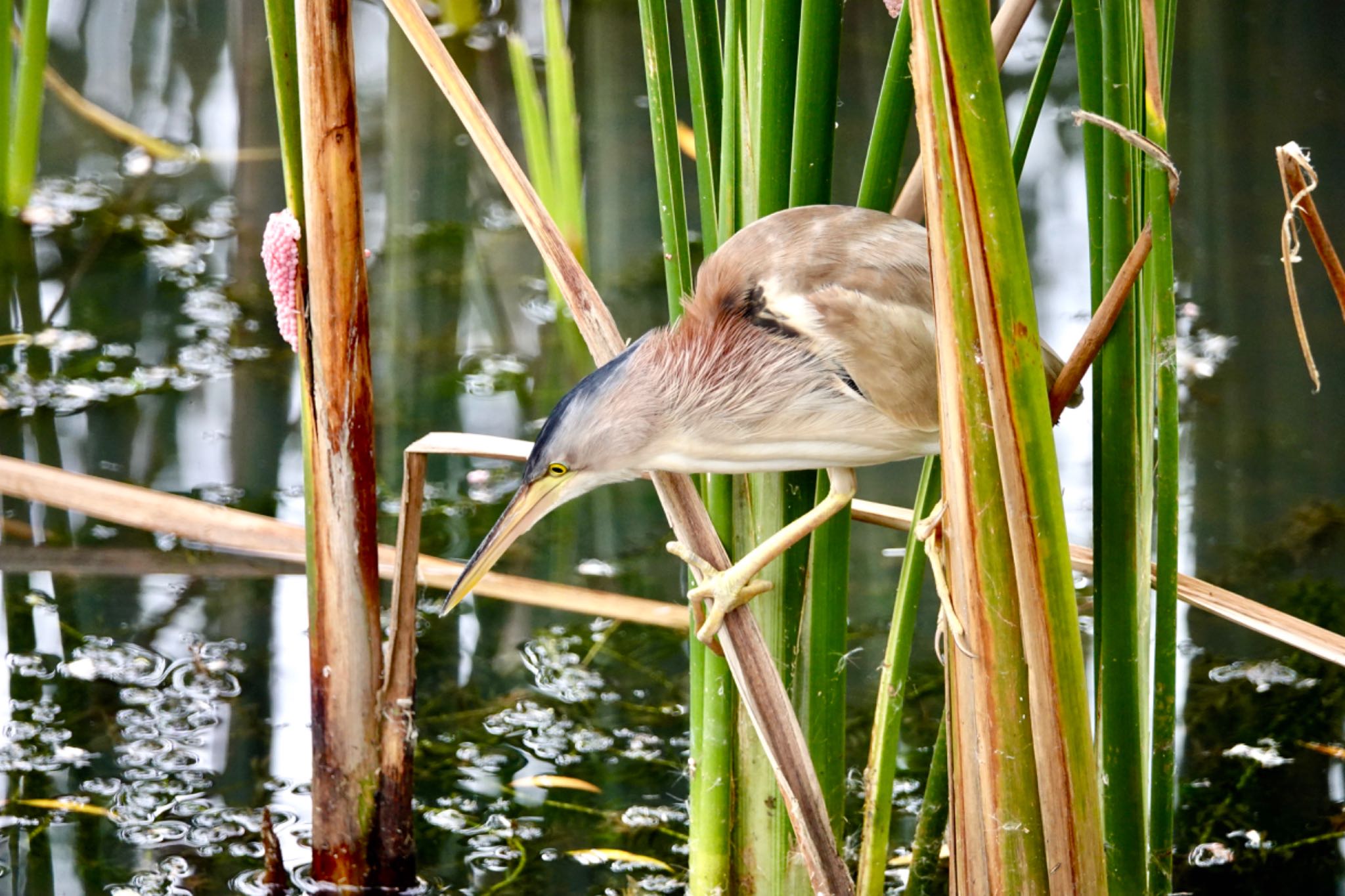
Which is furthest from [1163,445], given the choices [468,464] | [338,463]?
[468,464]

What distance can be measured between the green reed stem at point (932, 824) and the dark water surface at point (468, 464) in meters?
0.33

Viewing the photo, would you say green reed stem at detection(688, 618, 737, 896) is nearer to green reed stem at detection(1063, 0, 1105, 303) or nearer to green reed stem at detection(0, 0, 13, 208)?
green reed stem at detection(1063, 0, 1105, 303)

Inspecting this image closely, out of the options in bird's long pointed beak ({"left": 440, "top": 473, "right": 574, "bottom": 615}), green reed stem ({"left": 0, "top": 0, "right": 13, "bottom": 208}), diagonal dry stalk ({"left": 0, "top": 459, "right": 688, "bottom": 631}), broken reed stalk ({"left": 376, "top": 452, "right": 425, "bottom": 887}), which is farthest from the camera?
green reed stem ({"left": 0, "top": 0, "right": 13, "bottom": 208})

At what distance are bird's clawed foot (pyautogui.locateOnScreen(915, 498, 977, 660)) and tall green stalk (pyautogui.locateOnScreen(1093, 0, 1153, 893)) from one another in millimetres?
112

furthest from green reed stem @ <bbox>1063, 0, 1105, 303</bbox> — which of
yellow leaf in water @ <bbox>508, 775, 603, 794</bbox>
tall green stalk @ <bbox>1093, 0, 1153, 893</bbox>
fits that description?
yellow leaf in water @ <bbox>508, 775, 603, 794</bbox>

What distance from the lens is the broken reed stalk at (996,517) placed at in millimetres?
756

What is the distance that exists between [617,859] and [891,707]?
725mm

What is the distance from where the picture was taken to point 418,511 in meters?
1.42

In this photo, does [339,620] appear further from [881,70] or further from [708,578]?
[881,70]

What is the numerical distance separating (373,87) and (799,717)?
3.49 metres

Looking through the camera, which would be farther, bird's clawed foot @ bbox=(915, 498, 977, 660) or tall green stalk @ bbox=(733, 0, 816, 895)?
tall green stalk @ bbox=(733, 0, 816, 895)

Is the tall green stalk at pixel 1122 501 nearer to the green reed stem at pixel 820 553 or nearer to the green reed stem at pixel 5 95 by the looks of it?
the green reed stem at pixel 820 553

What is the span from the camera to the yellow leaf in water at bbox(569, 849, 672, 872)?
1768mm

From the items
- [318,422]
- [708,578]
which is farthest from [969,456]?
[318,422]
